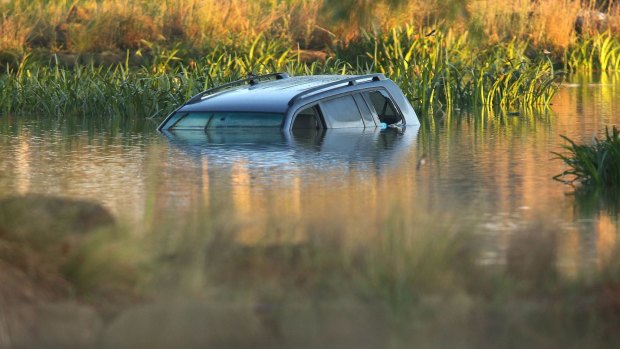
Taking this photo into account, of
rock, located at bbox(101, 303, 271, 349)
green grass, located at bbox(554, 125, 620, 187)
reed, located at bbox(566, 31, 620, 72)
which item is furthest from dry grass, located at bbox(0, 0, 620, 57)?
rock, located at bbox(101, 303, 271, 349)

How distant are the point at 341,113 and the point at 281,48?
1215cm

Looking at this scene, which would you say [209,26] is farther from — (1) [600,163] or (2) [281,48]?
(1) [600,163]

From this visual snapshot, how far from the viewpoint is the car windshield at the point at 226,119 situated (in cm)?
1759

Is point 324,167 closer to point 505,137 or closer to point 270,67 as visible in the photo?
point 505,137

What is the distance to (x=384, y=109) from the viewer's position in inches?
768

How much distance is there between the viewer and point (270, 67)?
2578 cm

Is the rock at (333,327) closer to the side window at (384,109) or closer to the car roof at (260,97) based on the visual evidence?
the car roof at (260,97)

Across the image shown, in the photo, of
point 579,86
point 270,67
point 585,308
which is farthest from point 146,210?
point 579,86

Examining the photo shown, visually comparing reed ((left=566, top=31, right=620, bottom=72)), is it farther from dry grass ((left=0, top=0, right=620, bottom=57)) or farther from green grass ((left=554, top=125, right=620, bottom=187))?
green grass ((left=554, top=125, right=620, bottom=187))

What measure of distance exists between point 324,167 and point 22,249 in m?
5.98

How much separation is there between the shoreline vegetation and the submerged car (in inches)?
52.4

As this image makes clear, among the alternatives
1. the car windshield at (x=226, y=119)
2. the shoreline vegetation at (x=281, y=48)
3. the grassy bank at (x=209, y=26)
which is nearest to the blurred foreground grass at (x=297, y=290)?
the shoreline vegetation at (x=281, y=48)

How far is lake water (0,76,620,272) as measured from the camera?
37.0ft

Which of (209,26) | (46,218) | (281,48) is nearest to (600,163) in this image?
(46,218)
